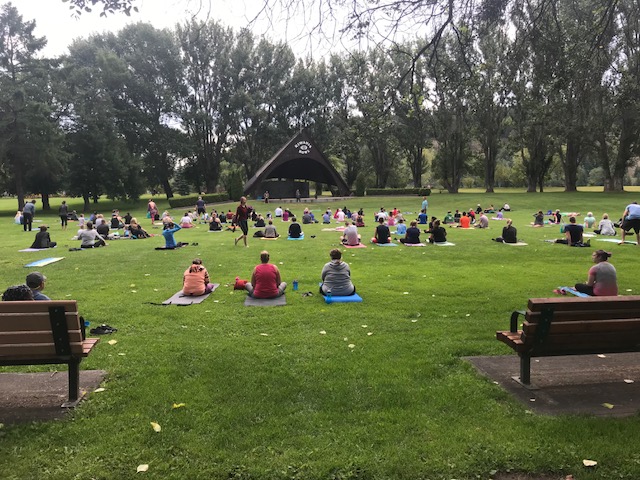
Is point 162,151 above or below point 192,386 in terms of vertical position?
above

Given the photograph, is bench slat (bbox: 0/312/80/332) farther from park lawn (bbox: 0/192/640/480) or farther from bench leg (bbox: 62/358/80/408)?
park lawn (bbox: 0/192/640/480)

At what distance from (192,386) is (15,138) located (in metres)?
42.4

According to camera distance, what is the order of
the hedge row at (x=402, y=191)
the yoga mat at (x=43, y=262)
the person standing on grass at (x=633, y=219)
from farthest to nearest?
the hedge row at (x=402, y=191), the person standing on grass at (x=633, y=219), the yoga mat at (x=43, y=262)

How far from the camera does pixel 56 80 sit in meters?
41.6

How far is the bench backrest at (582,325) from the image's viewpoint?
14.0 ft

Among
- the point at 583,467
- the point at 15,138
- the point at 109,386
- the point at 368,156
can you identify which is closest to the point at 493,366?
the point at 583,467

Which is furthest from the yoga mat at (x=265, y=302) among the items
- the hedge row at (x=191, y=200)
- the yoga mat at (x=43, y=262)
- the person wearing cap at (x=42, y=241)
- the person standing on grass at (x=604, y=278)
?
the hedge row at (x=191, y=200)

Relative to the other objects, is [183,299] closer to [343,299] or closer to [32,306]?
[343,299]

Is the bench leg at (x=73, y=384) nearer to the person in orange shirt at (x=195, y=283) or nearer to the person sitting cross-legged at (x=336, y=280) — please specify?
the person in orange shirt at (x=195, y=283)

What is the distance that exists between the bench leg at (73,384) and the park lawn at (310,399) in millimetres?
121

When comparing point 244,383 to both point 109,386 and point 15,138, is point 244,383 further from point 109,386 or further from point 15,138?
point 15,138

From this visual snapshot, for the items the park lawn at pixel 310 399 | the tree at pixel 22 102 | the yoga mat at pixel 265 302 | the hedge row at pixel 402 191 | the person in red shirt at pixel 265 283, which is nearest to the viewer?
the park lawn at pixel 310 399

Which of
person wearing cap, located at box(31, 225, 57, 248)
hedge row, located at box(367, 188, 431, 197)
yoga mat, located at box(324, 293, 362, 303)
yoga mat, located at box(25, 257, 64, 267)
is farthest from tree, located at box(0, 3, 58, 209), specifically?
yoga mat, located at box(324, 293, 362, 303)

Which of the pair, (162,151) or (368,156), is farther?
(368,156)
